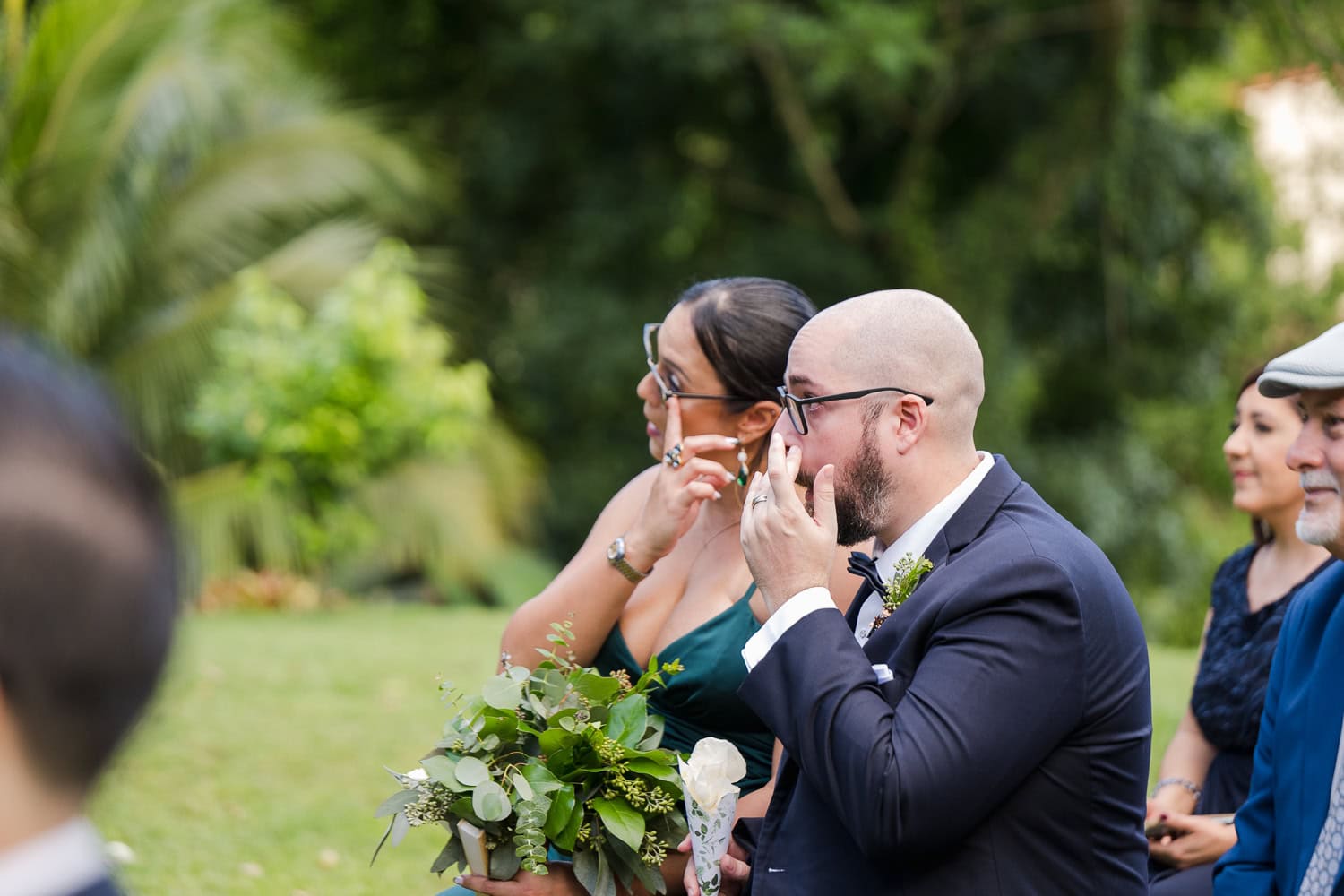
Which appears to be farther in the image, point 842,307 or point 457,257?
point 457,257

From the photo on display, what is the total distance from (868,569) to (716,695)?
80cm

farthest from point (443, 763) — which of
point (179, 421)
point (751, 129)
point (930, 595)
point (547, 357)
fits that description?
point (751, 129)

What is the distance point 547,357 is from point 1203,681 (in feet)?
44.3

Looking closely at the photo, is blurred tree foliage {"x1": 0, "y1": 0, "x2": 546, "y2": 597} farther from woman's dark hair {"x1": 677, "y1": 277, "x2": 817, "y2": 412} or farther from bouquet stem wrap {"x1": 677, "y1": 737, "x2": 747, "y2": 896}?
bouquet stem wrap {"x1": 677, "y1": 737, "x2": 747, "y2": 896}

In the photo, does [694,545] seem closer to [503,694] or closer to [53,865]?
[503,694]

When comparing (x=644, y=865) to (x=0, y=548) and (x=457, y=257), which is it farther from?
(x=457, y=257)

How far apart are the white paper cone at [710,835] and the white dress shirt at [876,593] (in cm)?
35

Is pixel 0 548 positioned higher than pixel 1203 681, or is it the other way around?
pixel 0 548

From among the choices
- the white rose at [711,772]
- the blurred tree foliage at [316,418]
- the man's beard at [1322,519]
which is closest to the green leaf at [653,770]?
the white rose at [711,772]

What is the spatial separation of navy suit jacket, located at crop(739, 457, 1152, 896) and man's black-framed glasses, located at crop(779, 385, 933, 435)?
35 centimetres

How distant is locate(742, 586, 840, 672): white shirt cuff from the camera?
260 centimetres

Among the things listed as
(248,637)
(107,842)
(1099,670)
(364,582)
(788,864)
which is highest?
(1099,670)

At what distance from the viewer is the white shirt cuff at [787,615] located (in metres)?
2.60

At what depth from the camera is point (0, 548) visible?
116cm
